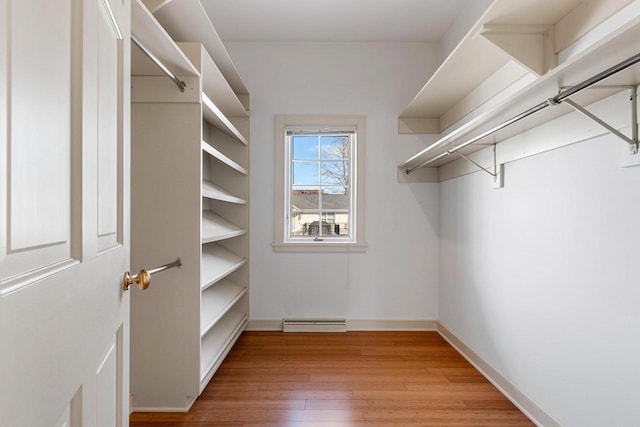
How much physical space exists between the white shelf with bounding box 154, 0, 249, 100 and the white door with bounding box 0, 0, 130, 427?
1.20 meters

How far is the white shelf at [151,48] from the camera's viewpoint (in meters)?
1.32

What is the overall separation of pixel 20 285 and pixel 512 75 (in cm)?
227

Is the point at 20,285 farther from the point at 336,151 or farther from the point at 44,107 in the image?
the point at 336,151

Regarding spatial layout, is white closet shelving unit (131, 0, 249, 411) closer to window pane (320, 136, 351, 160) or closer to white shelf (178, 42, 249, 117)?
white shelf (178, 42, 249, 117)

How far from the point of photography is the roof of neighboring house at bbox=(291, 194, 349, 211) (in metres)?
3.40

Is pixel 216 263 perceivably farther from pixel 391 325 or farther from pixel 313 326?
pixel 391 325

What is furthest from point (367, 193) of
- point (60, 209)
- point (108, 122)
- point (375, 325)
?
point (60, 209)

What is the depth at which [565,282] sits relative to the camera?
5.16ft

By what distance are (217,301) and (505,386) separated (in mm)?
1874

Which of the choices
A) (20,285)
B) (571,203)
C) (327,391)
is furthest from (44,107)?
(327,391)

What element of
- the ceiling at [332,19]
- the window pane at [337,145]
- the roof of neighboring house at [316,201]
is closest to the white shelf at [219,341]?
the roof of neighboring house at [316,201]

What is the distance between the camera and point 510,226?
6.66 feet

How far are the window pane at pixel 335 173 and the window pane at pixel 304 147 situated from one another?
0.49 feet

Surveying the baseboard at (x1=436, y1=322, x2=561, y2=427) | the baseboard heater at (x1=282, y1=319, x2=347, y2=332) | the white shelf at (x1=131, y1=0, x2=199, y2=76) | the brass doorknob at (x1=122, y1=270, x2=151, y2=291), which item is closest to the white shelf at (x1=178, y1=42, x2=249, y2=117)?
the white shelf at (x1=131, y1=0, x2=199, y2=76)
